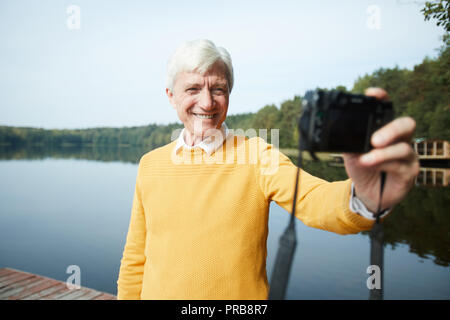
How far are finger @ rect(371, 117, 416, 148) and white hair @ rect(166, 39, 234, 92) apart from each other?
994 millimetres

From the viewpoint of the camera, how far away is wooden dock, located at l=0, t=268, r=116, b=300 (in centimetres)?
529

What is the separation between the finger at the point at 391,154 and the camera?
0.84 meters

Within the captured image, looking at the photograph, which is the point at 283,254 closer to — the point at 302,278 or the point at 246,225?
the point at 246,225

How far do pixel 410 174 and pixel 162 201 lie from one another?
118 centimetres

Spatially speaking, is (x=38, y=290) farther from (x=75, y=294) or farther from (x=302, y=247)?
(x=302, y=247)

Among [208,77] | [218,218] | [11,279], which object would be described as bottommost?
[11,279]

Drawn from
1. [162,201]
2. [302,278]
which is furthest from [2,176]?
[162,201]

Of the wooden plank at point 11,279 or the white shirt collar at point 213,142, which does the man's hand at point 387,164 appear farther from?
the wooden plank at point 11,279

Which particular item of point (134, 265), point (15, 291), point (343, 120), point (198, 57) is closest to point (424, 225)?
point (15, 291)

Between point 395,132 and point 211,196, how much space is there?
940 millimetres

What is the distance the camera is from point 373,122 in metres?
0.88

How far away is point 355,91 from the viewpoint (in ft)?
6.66

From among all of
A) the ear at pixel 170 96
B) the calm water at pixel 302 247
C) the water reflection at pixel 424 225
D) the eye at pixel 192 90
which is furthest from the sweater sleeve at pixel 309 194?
the water reflection at pixel 424 225

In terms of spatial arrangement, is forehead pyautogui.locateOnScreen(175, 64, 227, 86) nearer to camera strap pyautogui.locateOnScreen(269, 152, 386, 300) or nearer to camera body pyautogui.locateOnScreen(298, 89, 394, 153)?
camera body pyautogui.locateOnScreen(298, 89, 394, 153)
